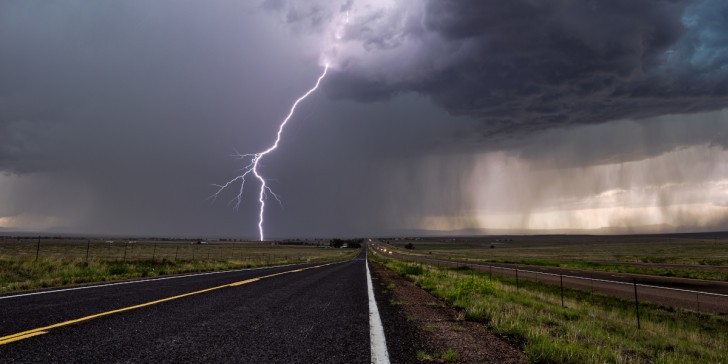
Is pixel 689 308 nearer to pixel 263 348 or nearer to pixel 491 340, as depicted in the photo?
pixel 491 340

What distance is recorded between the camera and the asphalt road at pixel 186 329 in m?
4.24

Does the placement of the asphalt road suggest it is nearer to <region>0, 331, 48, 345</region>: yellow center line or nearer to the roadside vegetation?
<region>0, 331, 48, 345</region>: yellow center line

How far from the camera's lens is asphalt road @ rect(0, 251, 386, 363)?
424cm

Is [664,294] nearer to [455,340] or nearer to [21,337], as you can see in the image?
[455,340]

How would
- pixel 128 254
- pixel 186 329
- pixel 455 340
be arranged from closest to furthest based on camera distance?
pixel 186 329
pixel 455 340
pixel 128 254

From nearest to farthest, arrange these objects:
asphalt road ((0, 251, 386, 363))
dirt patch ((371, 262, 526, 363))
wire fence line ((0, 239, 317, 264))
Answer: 1. asphalt road ((0, 251, 386, 363))
2. dirt patch ((371, 262, 526, 363))
3. wire fence line ((0, 239, 317, 264))

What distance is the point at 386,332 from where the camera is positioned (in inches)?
233

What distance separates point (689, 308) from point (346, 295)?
2032cm

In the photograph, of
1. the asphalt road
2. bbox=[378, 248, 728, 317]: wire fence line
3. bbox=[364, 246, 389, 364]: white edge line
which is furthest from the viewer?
bbox=[378, 248, 728, 317]: wire fence line

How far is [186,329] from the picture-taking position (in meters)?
5.56

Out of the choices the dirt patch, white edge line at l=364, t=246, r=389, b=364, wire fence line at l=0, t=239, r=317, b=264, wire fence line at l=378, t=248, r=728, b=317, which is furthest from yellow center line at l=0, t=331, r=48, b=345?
wire fence line at l=378, t=248, r=728, b=317

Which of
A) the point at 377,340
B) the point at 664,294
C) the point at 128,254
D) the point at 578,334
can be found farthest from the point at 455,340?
the point at 128,254

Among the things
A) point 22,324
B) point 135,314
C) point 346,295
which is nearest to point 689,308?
point 346,295

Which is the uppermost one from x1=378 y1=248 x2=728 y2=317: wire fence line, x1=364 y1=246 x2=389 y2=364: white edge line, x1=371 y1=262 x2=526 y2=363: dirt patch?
x1=364 y1=246 x2=389 y2=364: white edge line
